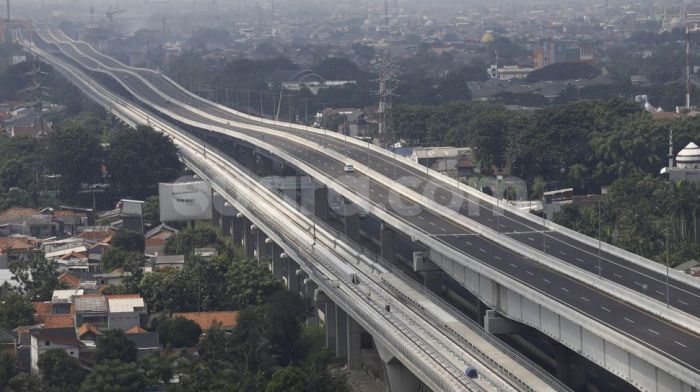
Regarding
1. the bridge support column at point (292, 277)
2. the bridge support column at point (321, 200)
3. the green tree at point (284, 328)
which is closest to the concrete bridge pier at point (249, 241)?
the bridge support column at point (321, 200)

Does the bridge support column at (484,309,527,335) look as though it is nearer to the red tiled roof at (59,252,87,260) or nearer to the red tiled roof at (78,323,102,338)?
the red tiled roof at (78,323,102,338)

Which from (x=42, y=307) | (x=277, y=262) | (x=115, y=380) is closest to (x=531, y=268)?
(x=115, y=380)

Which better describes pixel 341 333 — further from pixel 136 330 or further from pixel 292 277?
pixel 292 277

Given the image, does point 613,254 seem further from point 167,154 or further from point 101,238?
point 167,154

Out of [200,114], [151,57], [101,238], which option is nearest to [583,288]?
[101,238]

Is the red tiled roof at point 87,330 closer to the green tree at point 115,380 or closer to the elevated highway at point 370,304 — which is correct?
the green tree at point 115,380

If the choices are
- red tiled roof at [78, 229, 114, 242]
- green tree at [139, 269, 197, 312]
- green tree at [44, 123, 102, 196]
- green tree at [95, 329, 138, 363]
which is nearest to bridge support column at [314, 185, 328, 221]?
red tiled roof at [78, 229, 114, 242]

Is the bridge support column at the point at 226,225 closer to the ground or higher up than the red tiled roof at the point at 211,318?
closer to the ground
